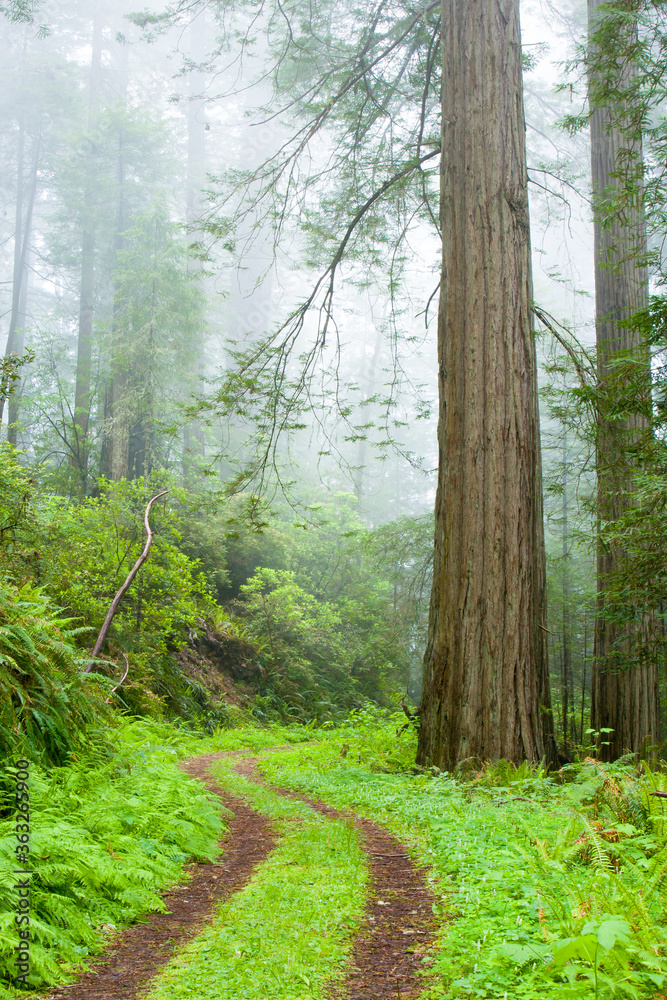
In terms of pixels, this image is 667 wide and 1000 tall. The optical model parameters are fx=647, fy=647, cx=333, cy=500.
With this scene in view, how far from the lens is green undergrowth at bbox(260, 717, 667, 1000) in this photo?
6.16ft

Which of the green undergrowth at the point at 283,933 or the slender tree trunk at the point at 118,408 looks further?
the slender tree trunk at the point at 118,408

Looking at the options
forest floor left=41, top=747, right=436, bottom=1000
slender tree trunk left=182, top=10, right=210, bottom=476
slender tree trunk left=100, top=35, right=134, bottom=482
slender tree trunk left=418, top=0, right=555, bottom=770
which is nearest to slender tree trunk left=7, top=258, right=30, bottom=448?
slender tree trunk left=100, top=35, right=134, bottom=482

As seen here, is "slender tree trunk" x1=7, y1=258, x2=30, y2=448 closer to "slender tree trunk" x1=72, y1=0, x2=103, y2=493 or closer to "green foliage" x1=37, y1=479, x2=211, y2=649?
"slender tree trunk" x1=72, y1=0, x2=103, y2=493

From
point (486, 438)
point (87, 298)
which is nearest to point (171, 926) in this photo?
point (486, 438)

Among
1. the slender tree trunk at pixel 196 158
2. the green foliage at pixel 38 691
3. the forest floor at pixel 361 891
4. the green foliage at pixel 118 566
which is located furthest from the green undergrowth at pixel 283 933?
the slender tree trunk at pixel 196 158

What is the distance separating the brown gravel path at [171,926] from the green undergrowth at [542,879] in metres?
0.98

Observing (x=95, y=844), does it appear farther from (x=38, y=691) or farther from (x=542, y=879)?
(x=542, y=879)

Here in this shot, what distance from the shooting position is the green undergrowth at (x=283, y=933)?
2.25 meters

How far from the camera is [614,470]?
605 cm

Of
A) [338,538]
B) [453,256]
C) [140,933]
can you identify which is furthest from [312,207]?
[338,538]

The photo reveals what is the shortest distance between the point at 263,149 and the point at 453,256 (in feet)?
117

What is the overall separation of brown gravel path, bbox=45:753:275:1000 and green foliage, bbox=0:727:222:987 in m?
0.08

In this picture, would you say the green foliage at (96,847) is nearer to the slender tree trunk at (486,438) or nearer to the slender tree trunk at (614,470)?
the slender tree trunk at (486,438)

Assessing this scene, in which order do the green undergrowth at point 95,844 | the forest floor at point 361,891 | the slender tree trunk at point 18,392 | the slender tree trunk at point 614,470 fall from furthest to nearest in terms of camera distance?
the slender tree trunk at point 18,392
the slender tree trunk at point 614,470
the green undergrowth at point 95,844
the forest floor at point 361,891
